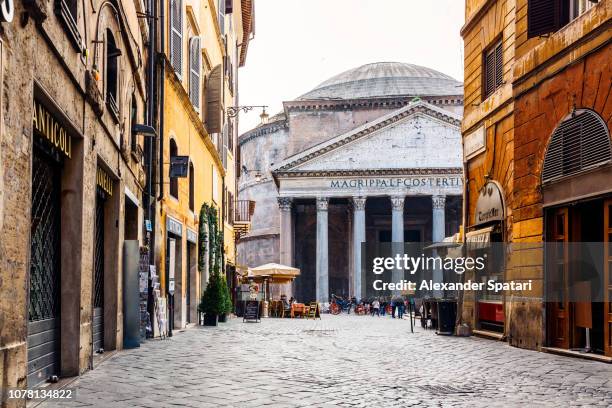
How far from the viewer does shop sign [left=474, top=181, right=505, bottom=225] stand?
13758 millimetres

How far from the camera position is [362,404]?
6438 millimetres

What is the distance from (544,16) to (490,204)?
3937 millimetres

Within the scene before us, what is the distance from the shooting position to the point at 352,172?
4488 cm

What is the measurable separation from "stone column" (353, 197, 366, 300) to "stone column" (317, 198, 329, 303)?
160cm

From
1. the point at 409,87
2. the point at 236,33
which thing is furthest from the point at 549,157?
the point at 409,87

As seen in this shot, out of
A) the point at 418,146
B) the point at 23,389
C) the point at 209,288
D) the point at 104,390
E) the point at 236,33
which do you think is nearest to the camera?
the point at 23,389

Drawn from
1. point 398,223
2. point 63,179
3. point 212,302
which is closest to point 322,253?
point 398,223

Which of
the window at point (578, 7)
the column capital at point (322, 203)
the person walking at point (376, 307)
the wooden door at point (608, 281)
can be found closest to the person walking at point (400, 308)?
the person walking at point (376, 307)

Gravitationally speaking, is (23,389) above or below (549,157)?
below

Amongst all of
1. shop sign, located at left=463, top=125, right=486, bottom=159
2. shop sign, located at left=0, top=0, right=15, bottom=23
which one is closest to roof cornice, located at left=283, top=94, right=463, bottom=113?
shop sign, located at left=463, top=125, right=486, bottom=159

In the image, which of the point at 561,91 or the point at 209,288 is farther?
the point at 209,288

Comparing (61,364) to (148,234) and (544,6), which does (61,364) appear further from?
(544,6)

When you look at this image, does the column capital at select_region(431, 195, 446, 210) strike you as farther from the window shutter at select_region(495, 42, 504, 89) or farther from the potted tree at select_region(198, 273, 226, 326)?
the window shutter at select_region(495, 42, 504, 89)

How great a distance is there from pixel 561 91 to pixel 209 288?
34.6 feet
